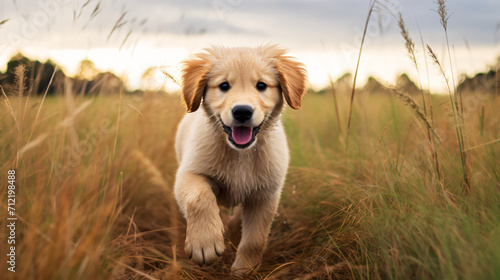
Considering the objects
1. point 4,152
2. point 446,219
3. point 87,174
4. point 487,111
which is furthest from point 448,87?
point 4,152

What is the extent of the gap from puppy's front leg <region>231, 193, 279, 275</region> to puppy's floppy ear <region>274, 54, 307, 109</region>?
0.74 metres

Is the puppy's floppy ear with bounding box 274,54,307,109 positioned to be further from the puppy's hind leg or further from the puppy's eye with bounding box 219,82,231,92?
the puppy's hind leg

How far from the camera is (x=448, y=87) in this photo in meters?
2.37

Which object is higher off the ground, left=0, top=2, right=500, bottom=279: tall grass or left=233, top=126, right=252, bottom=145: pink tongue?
left=233, top=126, right=252, bottom=145: pink tongue

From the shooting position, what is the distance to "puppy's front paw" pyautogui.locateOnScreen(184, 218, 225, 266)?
2088 mm

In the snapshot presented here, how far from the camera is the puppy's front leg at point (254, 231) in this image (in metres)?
2.50

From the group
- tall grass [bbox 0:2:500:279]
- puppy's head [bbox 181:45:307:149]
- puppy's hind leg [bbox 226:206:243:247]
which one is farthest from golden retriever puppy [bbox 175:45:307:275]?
puppy's hind leg [bbox 226:206:243:247]

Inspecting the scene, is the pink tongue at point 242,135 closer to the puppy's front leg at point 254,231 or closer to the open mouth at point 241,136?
the open mouth at point 241,136

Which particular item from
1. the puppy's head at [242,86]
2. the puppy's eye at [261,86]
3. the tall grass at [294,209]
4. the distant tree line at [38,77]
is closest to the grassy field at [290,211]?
the tall grass at [294,209]

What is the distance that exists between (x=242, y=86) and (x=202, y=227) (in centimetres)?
91

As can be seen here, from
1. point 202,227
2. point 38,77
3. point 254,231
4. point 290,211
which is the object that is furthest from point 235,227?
point 38,77

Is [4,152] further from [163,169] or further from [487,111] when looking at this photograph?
[487,111]

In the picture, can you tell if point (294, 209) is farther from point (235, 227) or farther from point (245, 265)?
point (245, 265)

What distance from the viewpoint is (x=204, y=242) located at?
2.11 meters
